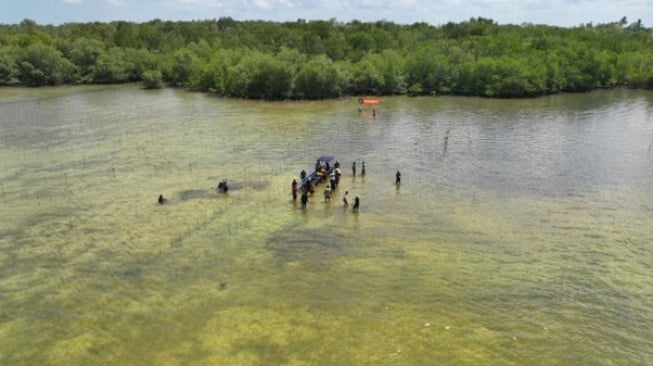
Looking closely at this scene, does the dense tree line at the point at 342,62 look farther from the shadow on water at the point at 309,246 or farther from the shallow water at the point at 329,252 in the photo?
the shadow on water at the point at 309,246

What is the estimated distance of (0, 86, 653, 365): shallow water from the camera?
2153cm

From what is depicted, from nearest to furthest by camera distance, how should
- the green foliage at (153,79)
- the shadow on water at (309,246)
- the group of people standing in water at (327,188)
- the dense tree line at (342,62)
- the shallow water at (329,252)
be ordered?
1. the shallow water at (329,252)
2. the shadow on water at (309,246)
3. the group of people standing in water at (327,188)
4. the dense tree line at (342,62)
5. the green foliage at (153,79)

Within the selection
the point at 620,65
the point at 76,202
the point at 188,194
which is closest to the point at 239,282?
the point at 188,194

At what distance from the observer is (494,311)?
23.5 metres

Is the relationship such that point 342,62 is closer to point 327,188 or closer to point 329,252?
point 327,188

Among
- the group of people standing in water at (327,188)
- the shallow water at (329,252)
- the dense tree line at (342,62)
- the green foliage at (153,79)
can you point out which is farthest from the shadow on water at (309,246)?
the green foliage at (153,79)

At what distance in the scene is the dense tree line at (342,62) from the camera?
86062 millimetres

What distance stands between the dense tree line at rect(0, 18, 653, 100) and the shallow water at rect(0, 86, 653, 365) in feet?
97.5

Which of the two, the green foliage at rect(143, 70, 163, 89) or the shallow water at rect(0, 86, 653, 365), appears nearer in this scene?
the shallow water at rect(0, 86, 653, 365)

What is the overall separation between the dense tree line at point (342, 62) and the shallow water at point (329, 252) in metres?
29.7

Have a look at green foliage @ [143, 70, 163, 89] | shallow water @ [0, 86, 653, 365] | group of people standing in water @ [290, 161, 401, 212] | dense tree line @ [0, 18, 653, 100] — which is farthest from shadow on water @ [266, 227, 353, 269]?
green foliage @ [143, 70, 163, 89]

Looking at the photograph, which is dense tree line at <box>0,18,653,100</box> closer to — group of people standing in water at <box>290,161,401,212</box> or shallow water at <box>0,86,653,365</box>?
shallow water at <box>0,86,653,365</box>

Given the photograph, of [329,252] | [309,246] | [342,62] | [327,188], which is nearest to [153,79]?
[342,62]

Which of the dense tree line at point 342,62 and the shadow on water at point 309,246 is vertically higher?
the dense tree line at point 342,62
